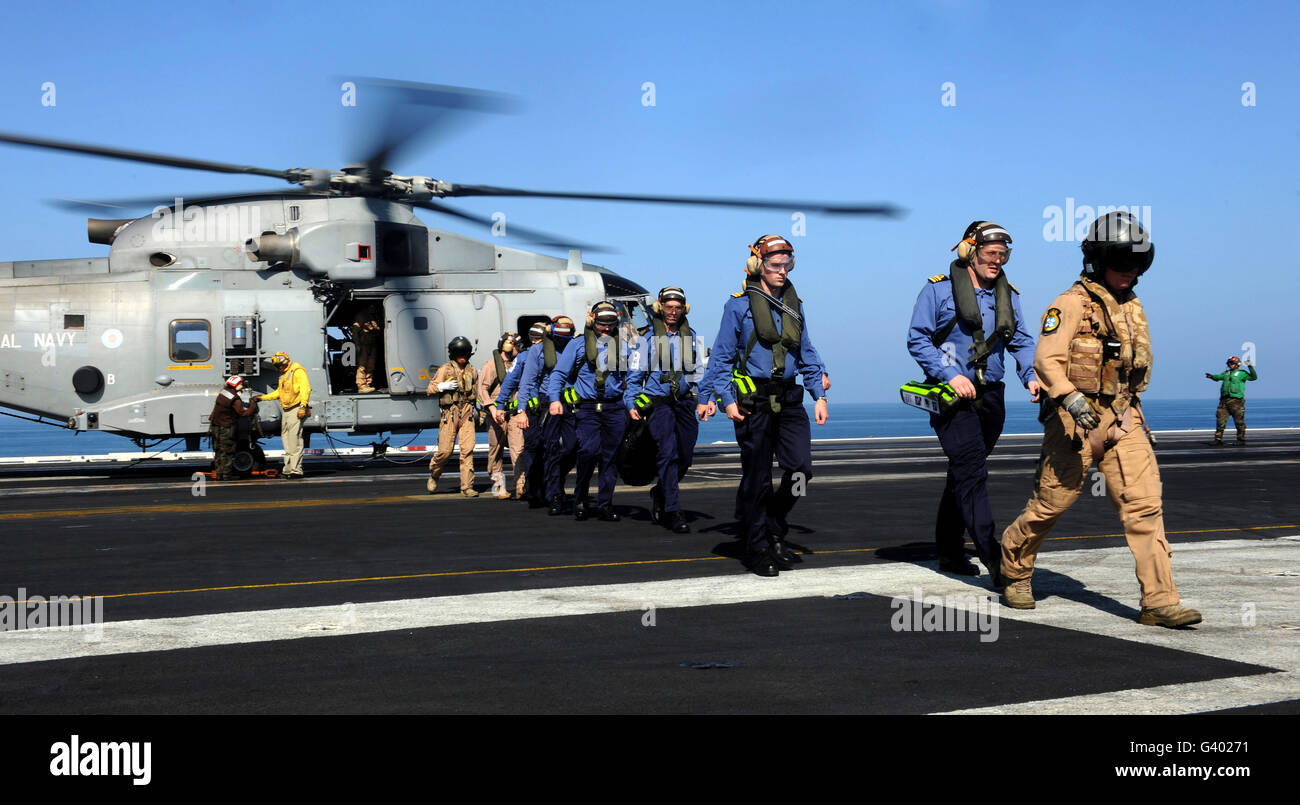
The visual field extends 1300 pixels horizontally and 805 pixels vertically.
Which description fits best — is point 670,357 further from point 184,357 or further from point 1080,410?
point 184,357

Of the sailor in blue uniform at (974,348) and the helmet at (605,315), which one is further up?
the helmet at (605,315)

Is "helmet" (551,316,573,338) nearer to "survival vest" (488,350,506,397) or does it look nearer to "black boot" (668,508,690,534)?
"survival vest" (488,350,506,397)

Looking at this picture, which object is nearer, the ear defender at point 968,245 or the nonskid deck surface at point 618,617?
the nonskid deck surface at point 618,617

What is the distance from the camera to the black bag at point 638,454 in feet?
36.9

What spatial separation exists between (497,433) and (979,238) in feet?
30.6

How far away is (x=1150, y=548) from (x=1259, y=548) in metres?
3.80

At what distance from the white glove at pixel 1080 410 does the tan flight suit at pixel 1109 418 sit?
0.05 meters

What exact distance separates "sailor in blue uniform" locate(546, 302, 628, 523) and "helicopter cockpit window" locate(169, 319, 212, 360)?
9.37 metres

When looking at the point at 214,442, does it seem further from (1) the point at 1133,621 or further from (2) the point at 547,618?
(1) the point at 1133,621

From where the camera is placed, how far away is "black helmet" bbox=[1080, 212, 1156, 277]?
6.07m

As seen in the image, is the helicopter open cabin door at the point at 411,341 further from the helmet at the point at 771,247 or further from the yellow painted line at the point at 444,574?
the helmet at the point at 771,247

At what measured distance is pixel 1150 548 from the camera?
5.91 m

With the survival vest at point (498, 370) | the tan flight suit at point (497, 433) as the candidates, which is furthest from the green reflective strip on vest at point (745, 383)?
the survival vest at point (498, 370)
